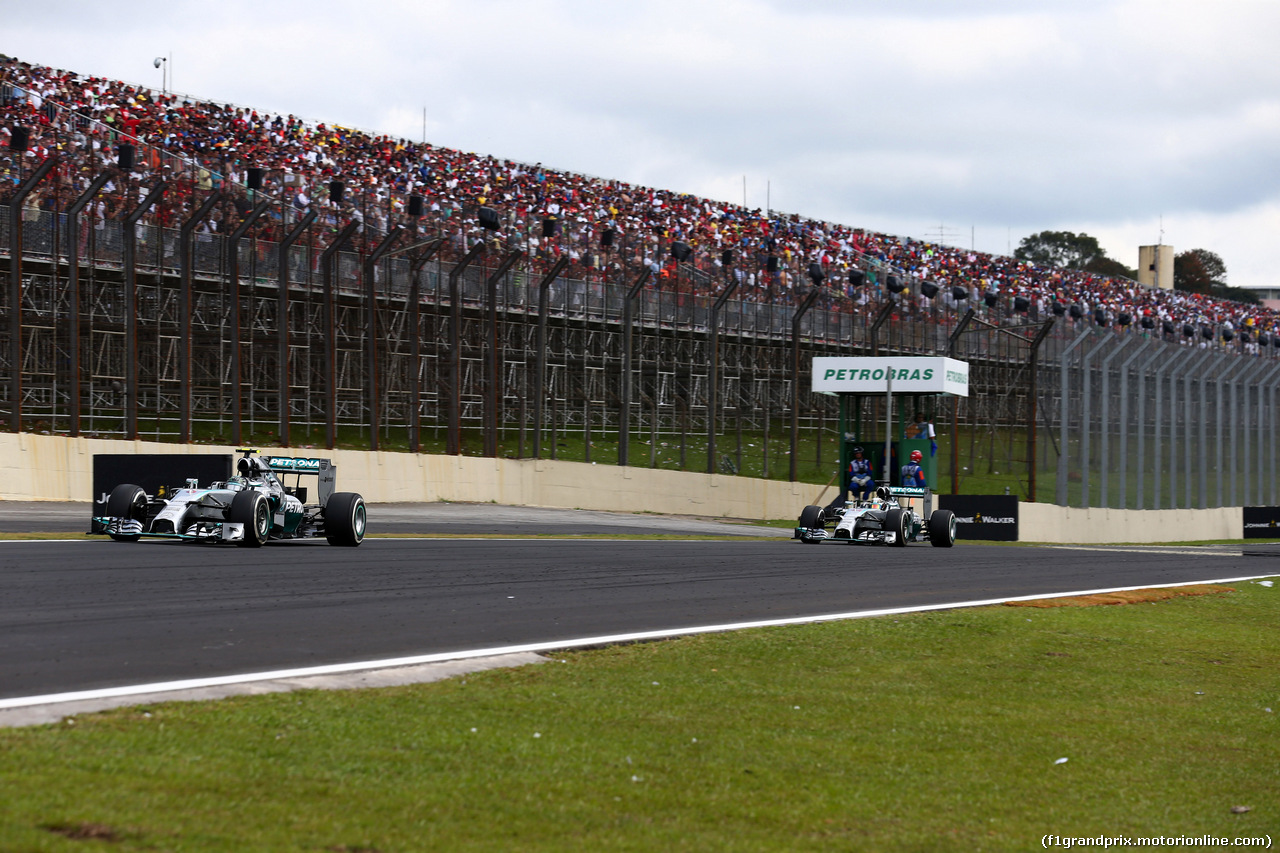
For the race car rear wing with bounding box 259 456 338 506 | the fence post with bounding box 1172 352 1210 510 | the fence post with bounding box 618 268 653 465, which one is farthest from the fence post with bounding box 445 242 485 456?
the fence post with bounding box 1172 352 1210 510

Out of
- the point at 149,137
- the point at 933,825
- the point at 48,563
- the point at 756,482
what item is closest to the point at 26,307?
the point at 149,137

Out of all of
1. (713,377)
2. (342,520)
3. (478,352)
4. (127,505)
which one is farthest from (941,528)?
(127,505)

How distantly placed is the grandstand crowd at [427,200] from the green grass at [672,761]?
22103 millimetres

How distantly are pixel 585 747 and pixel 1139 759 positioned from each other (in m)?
2.96

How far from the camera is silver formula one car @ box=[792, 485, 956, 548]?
2467 cm

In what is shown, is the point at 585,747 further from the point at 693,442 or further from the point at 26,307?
the point at 693,442

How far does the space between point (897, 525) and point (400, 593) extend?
14.0 metres

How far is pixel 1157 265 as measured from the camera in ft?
348

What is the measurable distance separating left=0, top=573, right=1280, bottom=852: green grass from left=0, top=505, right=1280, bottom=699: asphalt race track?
130 cm

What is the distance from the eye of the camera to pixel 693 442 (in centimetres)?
3691

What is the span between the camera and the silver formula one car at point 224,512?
16641 mm

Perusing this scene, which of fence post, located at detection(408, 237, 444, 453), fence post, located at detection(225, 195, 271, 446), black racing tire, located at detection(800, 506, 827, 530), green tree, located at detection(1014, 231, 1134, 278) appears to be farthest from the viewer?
green tree, located at detection(1014, 231, 1134, 278)

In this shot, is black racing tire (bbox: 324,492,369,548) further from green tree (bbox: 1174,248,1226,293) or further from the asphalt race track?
green tree (bbox: 1174,248,1226,293)

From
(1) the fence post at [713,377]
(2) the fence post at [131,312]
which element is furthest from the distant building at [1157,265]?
(2) the fence post at [131,312]
